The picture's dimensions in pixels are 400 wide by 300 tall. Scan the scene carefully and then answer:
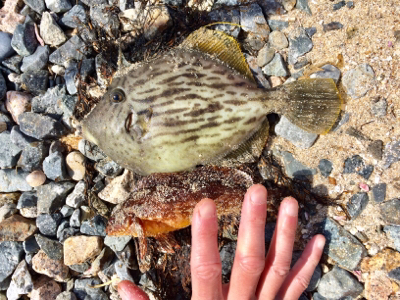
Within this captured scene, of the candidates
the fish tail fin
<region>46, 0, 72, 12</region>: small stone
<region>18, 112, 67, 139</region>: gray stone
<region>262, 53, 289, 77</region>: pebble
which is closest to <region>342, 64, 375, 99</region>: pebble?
the fish tail fin

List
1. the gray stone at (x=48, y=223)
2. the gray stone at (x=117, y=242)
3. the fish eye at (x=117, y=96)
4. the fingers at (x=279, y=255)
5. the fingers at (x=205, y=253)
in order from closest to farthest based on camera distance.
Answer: the fingers at (x=205, y=253) → the fingers at (x=279, y=255) → the fish eye at (x=117, y=96) → the gray stone at (x=117, y=242) → the gray stone at (x=48, y=223)

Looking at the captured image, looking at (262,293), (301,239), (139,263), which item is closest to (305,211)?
(301,239)

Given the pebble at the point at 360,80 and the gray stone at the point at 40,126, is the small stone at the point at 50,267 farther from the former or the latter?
the pebble at the point at 360,80

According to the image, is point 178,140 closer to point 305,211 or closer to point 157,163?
point 157,163

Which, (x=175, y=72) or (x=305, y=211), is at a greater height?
(x=175, y=72)

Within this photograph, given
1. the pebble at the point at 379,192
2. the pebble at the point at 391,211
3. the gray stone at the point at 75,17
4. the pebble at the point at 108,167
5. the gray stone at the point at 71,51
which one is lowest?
the pebble at the point at 391,211

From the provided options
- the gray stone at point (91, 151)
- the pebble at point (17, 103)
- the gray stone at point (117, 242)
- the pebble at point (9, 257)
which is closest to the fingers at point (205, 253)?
the gray stone at point (117, 242)
